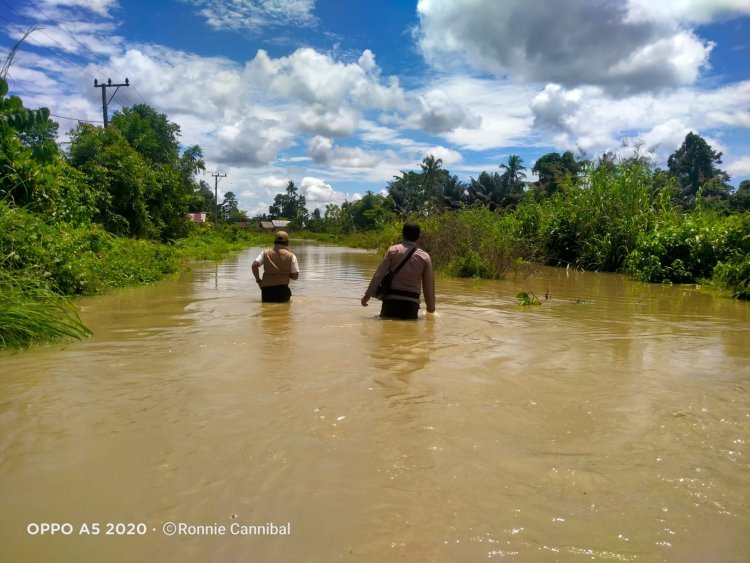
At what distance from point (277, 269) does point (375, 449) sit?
233 inches

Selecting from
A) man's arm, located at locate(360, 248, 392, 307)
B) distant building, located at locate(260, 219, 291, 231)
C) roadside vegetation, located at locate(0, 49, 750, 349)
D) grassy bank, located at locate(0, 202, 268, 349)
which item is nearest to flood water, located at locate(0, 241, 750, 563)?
grassy bank, located at locate(0, 202, 268, 349)

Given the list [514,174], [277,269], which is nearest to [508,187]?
[514,174]

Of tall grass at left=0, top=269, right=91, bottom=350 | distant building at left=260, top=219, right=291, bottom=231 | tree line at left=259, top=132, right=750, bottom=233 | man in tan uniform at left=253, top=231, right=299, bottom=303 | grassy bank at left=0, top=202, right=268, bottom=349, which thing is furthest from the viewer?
distant building at left=260, top=219, right=291, bottom=231

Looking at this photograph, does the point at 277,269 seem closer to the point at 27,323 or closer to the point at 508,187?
the point at 27,323

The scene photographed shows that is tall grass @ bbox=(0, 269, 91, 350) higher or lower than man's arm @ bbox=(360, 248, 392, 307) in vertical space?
lower

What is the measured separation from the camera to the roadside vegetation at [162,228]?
686 cm

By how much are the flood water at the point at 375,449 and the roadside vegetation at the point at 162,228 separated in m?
2.27

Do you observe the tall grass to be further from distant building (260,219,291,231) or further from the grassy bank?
distant building (260,219,291,231)

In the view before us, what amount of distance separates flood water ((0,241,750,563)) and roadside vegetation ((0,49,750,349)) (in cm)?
227

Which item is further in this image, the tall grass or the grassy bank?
the grassy bank

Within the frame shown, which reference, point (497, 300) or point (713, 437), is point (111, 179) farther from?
point (713, 437)

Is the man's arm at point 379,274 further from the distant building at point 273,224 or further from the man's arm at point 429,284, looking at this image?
the distant building at point 273,224

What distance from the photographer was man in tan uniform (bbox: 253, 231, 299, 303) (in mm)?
8547

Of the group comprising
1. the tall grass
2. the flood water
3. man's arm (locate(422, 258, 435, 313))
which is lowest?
Result: the flood water
